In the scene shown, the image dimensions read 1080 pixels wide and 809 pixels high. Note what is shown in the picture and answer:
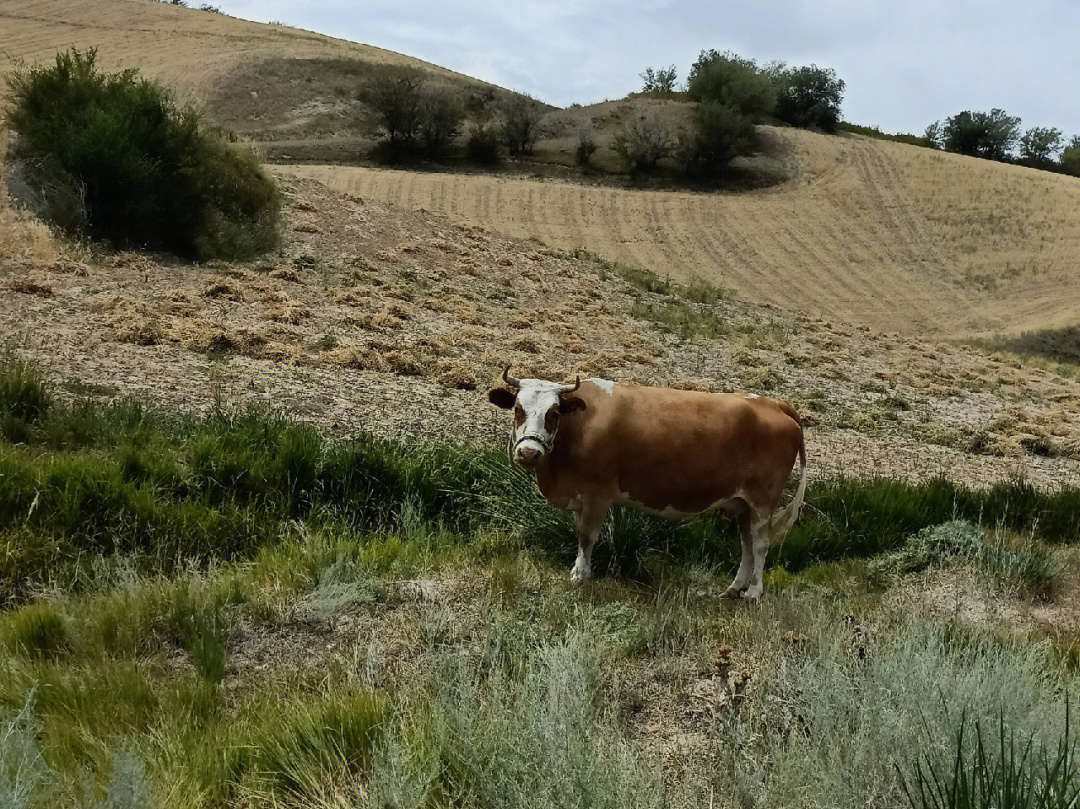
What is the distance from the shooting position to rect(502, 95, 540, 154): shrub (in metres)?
54.6

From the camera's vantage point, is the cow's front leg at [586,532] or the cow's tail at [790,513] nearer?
the cow's front leg at [586,532]

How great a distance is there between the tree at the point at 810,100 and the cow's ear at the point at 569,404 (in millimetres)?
67131

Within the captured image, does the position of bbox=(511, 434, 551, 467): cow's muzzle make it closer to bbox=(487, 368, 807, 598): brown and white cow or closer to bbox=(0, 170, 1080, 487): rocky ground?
bbox=(487, 368, 807, 598): brown and white cow

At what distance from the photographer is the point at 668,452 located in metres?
6.55

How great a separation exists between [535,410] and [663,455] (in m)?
1.14

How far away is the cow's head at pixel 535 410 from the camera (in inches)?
232

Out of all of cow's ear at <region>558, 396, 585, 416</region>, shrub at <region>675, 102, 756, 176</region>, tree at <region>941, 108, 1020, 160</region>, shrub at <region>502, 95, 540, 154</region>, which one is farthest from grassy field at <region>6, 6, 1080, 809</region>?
tree at <region>941, 108, 1020, 160</region>

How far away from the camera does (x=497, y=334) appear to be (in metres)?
16.6

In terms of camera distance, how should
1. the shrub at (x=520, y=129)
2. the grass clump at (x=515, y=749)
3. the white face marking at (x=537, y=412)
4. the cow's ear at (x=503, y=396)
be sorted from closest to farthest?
the grass clump at (x=515, y=749) → the white face marking at (x=537, y=412) → the cow's ear at (x=503, y=396) → the shrub at (x=520, y=129)

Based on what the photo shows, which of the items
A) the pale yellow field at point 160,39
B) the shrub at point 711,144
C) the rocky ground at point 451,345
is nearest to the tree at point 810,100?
the shrub at point 711,144

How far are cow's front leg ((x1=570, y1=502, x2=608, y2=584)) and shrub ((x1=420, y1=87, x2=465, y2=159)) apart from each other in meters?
47.9

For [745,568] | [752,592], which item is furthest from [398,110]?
[752,592]

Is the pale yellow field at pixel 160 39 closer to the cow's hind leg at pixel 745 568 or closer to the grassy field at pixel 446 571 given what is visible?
the grassy field at pixel 446 571

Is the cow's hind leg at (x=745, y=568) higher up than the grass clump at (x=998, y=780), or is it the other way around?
the grass clump at (x=998, y=780)
